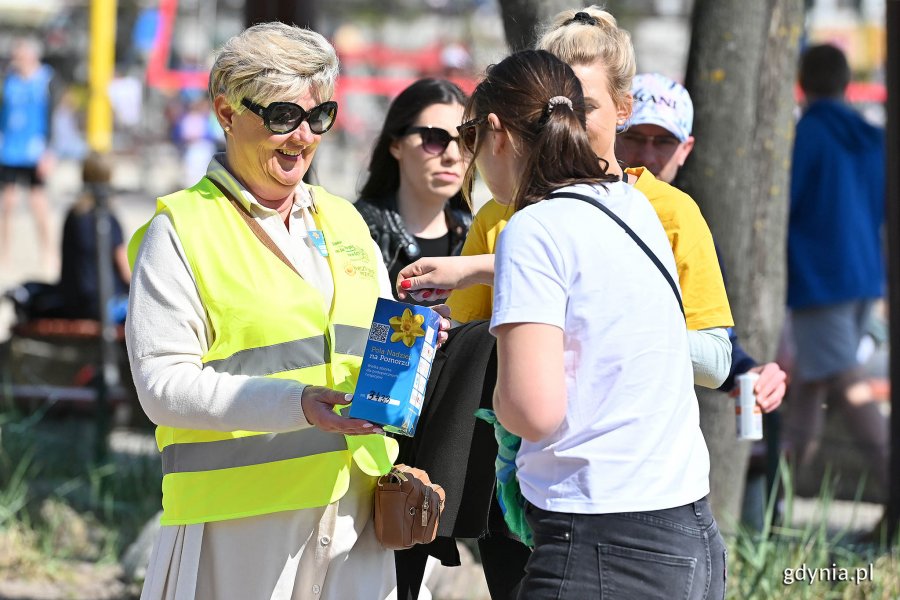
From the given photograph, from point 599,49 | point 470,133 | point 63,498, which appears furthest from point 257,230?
point 63,498

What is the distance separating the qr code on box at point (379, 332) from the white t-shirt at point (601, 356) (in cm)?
33

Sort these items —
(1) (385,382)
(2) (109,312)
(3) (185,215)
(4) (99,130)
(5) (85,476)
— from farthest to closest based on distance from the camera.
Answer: (4) (99,130), (2) (109,312), (5) (85,476), (3) (185,215), (1) (385,382)

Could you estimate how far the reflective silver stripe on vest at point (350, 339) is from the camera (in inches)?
109

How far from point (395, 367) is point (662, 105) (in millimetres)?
1298

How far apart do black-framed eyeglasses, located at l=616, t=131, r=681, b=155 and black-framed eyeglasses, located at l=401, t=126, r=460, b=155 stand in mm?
688

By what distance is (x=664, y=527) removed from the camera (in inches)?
90.3

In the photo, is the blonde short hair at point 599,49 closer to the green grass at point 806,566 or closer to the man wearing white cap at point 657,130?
the man wearing white cap at point 657,130

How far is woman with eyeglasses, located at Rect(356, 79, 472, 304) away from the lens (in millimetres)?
3906

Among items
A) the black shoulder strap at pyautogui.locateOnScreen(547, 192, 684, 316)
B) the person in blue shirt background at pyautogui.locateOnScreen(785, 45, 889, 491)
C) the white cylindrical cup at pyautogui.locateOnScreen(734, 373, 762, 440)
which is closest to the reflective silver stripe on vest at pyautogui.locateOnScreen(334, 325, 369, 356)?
the black shoulder strap at pyautogui.locateOnScreen(547, 192, 684, 316)

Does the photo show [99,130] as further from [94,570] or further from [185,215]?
[185,215]

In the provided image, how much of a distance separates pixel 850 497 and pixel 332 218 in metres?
3.36

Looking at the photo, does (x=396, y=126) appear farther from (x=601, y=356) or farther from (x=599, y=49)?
(x=601, y=356)

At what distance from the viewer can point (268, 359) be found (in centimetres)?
269

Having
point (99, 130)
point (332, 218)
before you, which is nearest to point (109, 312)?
point (332, 218)
